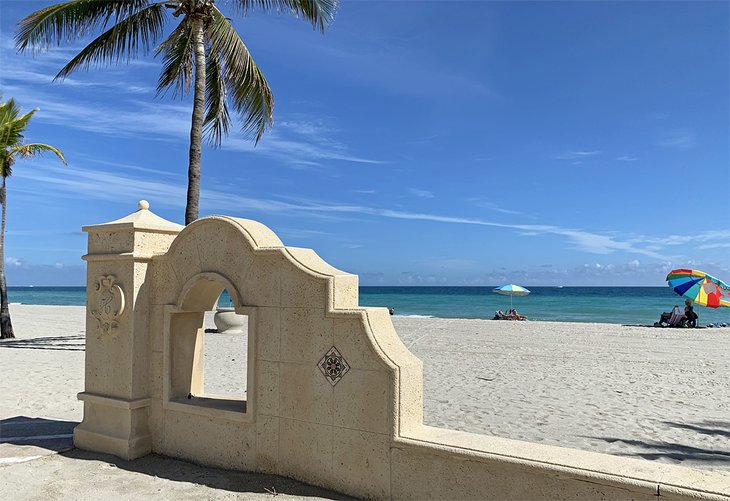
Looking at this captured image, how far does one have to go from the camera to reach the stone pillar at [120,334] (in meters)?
6.07

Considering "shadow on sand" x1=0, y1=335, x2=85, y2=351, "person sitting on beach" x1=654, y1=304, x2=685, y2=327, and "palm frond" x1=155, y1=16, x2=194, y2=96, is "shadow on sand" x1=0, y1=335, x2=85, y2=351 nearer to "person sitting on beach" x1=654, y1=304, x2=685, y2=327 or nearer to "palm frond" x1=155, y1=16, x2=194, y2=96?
"palm frond" x1=155, y1=16, x2=194, y2=96

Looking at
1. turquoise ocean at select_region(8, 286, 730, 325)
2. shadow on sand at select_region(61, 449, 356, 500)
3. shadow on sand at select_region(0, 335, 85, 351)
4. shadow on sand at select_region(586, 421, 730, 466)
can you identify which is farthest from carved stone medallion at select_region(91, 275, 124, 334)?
turquoise ocean at select_region(8, 286, 730, 325)

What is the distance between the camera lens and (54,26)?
12.5m

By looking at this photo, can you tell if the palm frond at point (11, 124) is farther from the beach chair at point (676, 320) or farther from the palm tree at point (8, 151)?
the beach chair at point (676, 320)

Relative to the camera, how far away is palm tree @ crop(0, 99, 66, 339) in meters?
16.5

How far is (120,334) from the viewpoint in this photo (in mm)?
6176

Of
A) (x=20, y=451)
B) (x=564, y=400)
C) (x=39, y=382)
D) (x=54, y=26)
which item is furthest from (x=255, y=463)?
(x=54, y=26)

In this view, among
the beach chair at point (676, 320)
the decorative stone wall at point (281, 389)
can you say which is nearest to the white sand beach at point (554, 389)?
the decorative stone wall at point (281, 389)

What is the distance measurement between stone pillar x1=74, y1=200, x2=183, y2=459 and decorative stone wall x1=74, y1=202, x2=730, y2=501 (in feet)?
0.05

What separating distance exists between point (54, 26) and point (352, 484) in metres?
12.5

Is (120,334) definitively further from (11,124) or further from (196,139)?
(11,124)

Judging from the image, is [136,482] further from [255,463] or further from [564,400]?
[564,400]

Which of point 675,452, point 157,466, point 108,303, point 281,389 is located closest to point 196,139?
point 108,303

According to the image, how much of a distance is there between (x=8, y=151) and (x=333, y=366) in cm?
1729
